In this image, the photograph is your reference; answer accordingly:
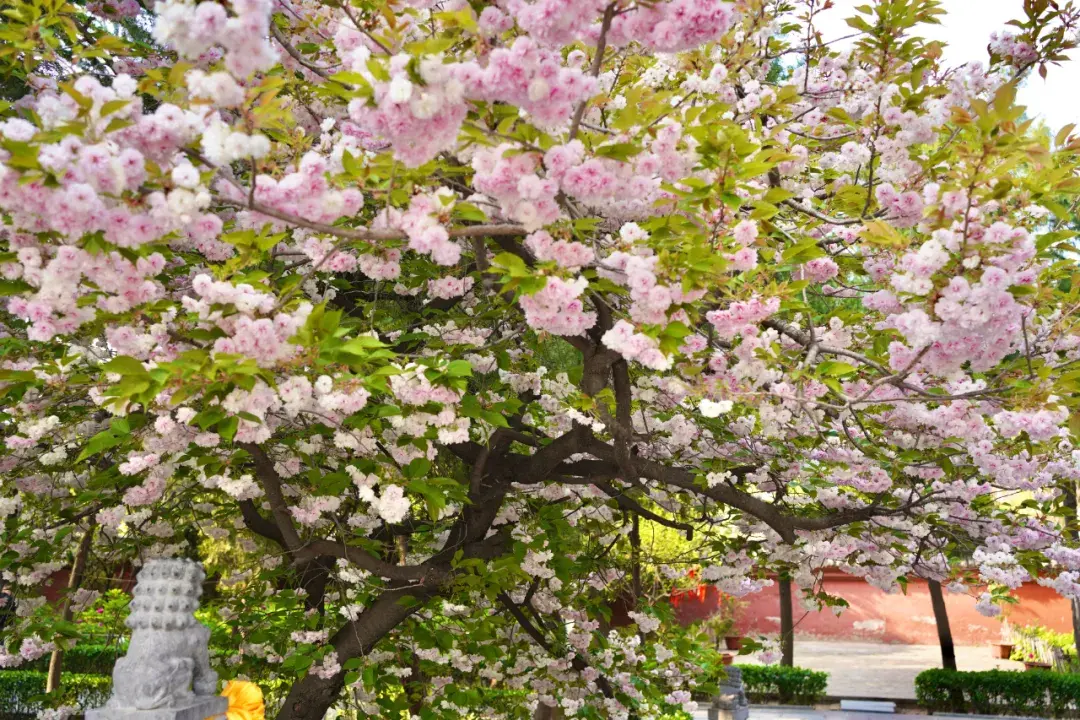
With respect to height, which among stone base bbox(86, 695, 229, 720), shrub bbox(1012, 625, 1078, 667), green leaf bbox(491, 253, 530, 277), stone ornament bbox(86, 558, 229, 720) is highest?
green leaf bbox(491, 253, 530, 277)

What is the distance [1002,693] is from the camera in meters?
15.7

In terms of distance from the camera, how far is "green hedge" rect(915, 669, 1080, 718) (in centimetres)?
1538

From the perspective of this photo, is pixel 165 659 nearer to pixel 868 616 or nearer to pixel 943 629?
pixel 943 629

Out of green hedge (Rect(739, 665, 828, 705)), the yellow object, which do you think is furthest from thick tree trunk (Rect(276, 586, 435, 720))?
green hedge (Rect(739, 665, 828, 705))

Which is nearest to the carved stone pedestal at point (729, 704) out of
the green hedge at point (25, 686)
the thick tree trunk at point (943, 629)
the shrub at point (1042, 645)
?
the thick tree trunk at point (943, 629)

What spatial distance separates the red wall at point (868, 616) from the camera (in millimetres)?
21797

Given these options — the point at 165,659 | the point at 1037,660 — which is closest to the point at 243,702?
the point at 165,659

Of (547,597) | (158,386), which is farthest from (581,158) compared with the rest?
(547,597)

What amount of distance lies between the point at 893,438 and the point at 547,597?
9.94ft

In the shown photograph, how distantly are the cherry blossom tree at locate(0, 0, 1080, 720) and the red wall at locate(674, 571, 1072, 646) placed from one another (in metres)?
15.3

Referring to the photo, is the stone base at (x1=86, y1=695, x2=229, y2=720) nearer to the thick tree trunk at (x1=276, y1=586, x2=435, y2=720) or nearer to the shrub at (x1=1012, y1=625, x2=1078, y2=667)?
the thick tree trunk at (x1=276, y1=586, x2=435, y2=720)

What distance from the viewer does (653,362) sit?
9.84 feet

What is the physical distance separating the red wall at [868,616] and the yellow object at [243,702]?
18.4 meters

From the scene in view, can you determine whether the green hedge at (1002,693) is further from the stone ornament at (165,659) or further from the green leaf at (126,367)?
the green leaf at (126,367)
